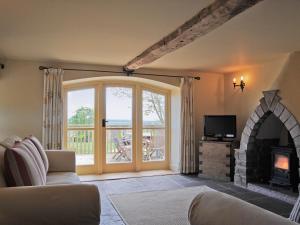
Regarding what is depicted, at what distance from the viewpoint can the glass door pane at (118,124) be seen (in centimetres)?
577

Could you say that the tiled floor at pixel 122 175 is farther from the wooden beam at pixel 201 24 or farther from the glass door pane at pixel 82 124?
the wooden beam at pixel 201 24

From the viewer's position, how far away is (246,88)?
17.7ft

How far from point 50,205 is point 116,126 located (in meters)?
4.00

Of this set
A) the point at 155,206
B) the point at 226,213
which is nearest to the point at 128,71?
→ the point at 155,206

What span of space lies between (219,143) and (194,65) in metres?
1.55

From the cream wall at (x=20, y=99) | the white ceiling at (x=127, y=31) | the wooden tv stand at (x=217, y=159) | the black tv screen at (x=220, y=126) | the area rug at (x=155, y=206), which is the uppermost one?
the white ceiling at (x=127, y=31)

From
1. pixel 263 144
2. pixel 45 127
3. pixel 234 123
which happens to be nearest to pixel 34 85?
pixel 45 127

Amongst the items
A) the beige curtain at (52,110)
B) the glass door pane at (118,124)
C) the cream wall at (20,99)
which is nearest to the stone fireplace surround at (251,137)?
the glass door pane at (118,124)

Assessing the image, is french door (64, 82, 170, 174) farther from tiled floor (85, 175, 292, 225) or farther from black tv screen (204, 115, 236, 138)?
black tv screen (204, 115, 236, 138)

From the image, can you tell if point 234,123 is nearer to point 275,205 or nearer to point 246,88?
point 246,88

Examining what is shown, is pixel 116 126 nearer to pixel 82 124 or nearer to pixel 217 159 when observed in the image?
pixel 82 124

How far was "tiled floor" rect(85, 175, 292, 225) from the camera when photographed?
11.5 feet

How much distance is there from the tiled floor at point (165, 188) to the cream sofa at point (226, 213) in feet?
6.21

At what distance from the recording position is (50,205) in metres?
1.84
